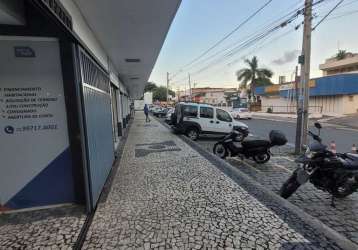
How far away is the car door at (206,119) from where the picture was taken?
11.6 m

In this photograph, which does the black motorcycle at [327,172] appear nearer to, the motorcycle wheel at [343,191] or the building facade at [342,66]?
the motorcycle wheel at [343,191]

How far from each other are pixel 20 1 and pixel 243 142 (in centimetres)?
614

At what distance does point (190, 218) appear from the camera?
11.1 ft

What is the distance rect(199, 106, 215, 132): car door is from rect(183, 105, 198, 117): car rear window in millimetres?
249

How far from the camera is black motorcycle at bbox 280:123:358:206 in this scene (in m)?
4.14

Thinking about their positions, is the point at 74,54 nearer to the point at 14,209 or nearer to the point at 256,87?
the point at 14,209

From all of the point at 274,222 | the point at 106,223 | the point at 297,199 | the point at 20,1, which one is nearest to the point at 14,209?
the point at 106,223

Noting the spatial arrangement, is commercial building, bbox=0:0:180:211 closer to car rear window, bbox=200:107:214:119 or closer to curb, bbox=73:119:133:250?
curb, bbox=73:119:133:250

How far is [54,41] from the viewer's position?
3.47 m

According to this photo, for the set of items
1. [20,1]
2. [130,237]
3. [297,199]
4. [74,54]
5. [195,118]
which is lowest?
[297,199]

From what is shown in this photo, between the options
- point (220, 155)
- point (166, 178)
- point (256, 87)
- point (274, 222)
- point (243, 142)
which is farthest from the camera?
point (256, 87)

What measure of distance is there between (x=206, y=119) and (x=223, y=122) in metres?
0.89

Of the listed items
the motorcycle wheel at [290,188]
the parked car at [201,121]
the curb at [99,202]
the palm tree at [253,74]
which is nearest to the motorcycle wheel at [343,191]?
the motorcycle wheel at [290,188]

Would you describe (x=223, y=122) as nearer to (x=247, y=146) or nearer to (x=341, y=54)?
(x=247, y=146)
